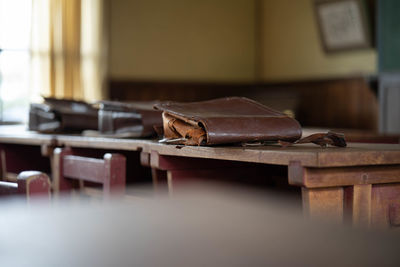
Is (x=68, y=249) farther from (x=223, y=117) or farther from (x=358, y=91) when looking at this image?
(x=358, y=91)

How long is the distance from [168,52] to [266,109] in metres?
6.02

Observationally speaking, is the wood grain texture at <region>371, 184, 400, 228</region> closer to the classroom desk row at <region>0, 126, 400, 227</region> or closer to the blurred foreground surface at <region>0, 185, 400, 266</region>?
the classroom desk row at <region>0, 126, 400, 227</region>

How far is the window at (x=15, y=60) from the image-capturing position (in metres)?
6.52

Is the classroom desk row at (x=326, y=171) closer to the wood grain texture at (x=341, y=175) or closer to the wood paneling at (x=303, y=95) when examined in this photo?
the wood grain texture at (x=341, y=175)

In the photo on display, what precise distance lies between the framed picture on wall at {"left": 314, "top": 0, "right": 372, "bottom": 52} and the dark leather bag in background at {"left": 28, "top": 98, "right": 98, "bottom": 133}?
4502mm

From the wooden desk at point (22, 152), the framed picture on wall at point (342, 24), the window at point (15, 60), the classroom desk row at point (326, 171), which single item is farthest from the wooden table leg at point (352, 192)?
the window at point (15, 60)

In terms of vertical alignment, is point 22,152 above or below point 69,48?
below

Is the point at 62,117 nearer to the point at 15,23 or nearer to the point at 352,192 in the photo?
the point at 352,192

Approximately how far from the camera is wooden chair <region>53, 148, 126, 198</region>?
6.30 feet

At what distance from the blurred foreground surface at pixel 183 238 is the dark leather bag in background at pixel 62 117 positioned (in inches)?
91.8

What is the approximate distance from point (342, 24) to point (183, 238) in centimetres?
676

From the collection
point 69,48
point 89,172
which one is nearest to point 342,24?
point 69,48

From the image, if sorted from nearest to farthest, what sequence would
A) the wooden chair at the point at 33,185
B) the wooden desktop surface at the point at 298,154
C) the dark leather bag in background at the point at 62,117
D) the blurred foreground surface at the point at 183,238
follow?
1. the blurred foreground surface at the point at 183,238
2. the wooden chair at the point at 33,185
3. the wooden desktop surface at the point at 298,154
4. the dark leather bag in background at the point at 62,117

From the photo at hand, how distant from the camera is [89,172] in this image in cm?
204
